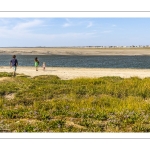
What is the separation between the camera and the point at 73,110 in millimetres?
11117

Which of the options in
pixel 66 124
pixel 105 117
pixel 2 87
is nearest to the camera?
pixel 66 124

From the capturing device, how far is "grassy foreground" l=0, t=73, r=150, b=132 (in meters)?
9.00

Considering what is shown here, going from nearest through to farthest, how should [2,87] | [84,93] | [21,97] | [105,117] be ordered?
[105,117], [21,97], [84,93], [2,87]

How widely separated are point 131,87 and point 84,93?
332 centimetres

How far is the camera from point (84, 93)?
1496cm

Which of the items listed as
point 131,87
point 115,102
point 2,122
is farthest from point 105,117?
point 131,87

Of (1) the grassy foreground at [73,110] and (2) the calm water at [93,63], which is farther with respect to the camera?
(2) the calm water at [93,63]

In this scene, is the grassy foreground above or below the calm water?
below

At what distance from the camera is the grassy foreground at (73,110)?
29.5 feet

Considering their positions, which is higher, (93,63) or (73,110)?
(93,63)

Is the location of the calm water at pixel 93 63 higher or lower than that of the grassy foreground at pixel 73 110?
higher

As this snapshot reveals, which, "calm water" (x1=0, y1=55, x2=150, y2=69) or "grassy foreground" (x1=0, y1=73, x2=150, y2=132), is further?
"calm water" (x1=0, y1=55, x2=150, y2=69)

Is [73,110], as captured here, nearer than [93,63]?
Yes

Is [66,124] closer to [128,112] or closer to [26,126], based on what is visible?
[26,126]
